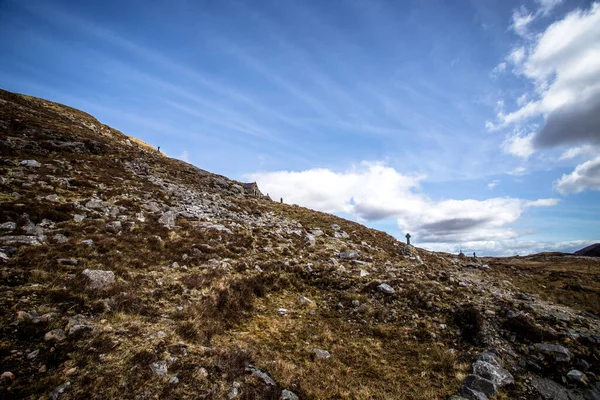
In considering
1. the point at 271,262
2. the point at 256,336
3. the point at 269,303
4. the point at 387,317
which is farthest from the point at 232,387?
the point at 271,262

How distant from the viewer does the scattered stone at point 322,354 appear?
1050 centimetres

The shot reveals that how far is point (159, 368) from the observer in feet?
25.5

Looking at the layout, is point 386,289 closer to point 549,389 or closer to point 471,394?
point 471,394

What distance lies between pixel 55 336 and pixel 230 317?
6306 millimetres

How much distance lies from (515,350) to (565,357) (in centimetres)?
153

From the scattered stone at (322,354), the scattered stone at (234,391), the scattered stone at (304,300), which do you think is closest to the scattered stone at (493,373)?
the scattered stone at (322,354)

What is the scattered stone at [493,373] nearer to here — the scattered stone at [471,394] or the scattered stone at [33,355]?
the scattered stone at [471,394]

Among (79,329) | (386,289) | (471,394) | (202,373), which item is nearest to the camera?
(202,373)

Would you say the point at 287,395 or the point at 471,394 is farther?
the point at 471,394

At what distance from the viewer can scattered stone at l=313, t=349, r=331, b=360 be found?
10500 millimetres

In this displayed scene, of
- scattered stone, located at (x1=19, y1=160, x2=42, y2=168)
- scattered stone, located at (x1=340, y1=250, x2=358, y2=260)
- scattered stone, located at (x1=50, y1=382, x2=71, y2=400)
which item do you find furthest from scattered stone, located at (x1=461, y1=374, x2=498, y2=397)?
scattered stone, located at (x1=19, y1=160, x2=42, y2=168)

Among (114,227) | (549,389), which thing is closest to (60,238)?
(114,227)

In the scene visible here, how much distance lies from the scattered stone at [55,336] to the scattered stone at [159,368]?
2.82 m

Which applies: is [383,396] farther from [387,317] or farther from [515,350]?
[515,350]
